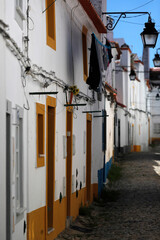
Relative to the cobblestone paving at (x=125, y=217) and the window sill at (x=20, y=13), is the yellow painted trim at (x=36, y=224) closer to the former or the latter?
the cobblestone paving at (x=125, y=217)

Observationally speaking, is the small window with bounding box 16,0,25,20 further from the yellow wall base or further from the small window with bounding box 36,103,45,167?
the yellow wall base

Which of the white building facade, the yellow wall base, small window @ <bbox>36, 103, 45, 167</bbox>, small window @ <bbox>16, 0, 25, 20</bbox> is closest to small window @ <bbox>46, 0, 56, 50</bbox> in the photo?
the white building facade

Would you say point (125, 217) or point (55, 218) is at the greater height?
point (55, 218)

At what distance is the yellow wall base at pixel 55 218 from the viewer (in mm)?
8406

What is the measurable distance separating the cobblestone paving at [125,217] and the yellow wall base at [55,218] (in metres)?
0.23

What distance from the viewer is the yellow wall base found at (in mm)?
8406

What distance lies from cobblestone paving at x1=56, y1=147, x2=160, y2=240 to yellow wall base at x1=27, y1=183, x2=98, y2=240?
229mm

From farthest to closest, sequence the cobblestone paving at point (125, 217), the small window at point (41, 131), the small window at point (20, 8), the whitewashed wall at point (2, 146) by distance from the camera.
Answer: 1. the cobblestone paving at point (125, 217)
2. the small window at point (41, 131)
3. the small window at point (20, 8)
4. the whitewashed wall at point (2, 146)

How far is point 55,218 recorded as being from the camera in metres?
10.5

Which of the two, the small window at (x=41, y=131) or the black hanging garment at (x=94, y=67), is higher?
the black hanging garment at (x=94, y=67)

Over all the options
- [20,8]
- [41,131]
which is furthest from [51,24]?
[20,8]

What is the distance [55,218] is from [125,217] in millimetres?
3533

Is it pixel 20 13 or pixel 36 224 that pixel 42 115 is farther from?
pixel 20 13

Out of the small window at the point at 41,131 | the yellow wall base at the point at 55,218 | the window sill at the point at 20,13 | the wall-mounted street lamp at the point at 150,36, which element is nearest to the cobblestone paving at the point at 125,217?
the yellow wall base at the point at 55,218
